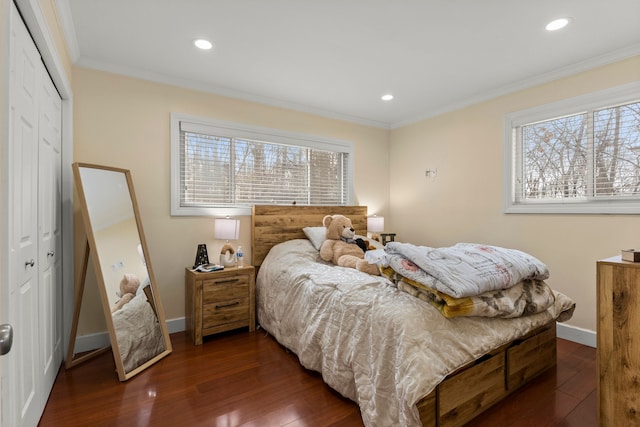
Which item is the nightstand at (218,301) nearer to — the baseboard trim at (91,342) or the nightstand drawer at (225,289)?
the nightstand drawer at (225,289)

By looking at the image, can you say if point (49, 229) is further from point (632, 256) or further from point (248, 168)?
point (632, 256)

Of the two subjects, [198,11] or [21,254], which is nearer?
[21,254]

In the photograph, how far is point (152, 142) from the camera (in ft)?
9.53

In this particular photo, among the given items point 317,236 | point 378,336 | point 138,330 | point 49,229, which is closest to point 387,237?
point 317,236

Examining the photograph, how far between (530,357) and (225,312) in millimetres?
2443

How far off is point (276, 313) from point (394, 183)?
106 inches

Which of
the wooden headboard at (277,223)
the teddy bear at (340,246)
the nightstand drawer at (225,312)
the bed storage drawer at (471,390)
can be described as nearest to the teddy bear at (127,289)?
the nightstand drawer at (225,312)

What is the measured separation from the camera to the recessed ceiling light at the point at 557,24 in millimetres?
2086

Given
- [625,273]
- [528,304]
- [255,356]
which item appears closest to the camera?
[625,273]

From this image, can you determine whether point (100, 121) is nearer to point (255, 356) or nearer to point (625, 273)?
point (255, 356)

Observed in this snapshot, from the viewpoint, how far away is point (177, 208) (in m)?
3.00

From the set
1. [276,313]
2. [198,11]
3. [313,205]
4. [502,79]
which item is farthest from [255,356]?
[502,79]

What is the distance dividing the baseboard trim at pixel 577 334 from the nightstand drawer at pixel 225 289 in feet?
9.78

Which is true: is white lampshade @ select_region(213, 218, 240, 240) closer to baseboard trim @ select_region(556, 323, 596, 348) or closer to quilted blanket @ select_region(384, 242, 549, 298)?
quilted blanket @ select_region(384, 242, 549, 298)
